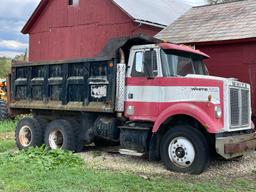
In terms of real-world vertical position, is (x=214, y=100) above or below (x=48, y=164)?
above

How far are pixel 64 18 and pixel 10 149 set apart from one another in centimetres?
1460

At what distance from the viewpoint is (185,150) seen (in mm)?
9641

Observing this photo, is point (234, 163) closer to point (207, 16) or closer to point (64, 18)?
point (207, 16)

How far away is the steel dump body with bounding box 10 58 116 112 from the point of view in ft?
36.1

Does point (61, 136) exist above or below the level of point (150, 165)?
above

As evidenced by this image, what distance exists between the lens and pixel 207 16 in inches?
631

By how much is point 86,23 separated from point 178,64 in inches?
607

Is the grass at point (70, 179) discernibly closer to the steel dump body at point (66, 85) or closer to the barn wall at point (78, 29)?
the steel dump body at point (66, 85)

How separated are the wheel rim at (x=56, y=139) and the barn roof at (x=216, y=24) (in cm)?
493

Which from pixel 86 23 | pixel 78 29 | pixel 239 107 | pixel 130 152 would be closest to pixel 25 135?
pixel 130 152

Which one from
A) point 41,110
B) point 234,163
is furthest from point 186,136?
point 41,110

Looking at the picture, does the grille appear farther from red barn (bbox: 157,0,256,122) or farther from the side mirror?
red barn (bbox: 157,0,256,122)

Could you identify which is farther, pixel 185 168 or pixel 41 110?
pixel 41 110

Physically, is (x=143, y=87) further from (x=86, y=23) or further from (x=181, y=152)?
(x=86, y=23)
